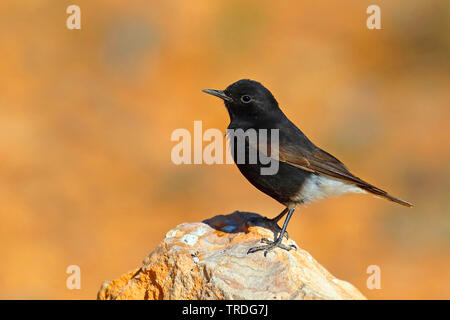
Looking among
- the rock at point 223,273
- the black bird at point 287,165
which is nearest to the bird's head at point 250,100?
the black bird at point 287,165

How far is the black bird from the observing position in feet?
24.7

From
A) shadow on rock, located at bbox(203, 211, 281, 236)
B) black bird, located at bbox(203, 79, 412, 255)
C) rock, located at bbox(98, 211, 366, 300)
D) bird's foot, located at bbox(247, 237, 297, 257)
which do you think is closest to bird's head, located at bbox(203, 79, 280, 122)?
black bird, located at bbox(203, 79, 412, 255)

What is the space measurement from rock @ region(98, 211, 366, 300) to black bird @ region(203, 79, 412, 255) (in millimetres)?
567

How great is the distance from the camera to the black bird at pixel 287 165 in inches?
297

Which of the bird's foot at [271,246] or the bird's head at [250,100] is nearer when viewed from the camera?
the bird's foot at [271,246]

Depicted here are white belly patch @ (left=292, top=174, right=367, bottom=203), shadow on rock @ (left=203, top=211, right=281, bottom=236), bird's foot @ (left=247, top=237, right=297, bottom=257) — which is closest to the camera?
bird's foot @ (left=247, top=237, right=297, bottom=257)

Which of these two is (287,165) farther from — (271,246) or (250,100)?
(271,246)

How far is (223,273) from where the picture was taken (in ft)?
20.2

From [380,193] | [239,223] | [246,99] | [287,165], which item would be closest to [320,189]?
[287,165]

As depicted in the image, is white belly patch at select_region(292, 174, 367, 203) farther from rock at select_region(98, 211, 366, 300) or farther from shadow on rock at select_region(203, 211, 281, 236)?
rock at select_region(98, 211, 366, 300)

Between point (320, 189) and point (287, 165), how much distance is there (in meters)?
0.51

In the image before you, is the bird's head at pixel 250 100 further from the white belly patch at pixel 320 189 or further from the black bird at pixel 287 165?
the white belly patch at pixel 320 189

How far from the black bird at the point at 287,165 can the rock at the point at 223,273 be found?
1.86 ft

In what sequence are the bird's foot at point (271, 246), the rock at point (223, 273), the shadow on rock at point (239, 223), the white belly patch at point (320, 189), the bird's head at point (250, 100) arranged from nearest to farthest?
the rock at point (223, 273), the bird's foot at point (271, 246), the shadow on rock at point (239, 223), the white belly patch at point (320, 189), the bird's head at point (250, 100)
